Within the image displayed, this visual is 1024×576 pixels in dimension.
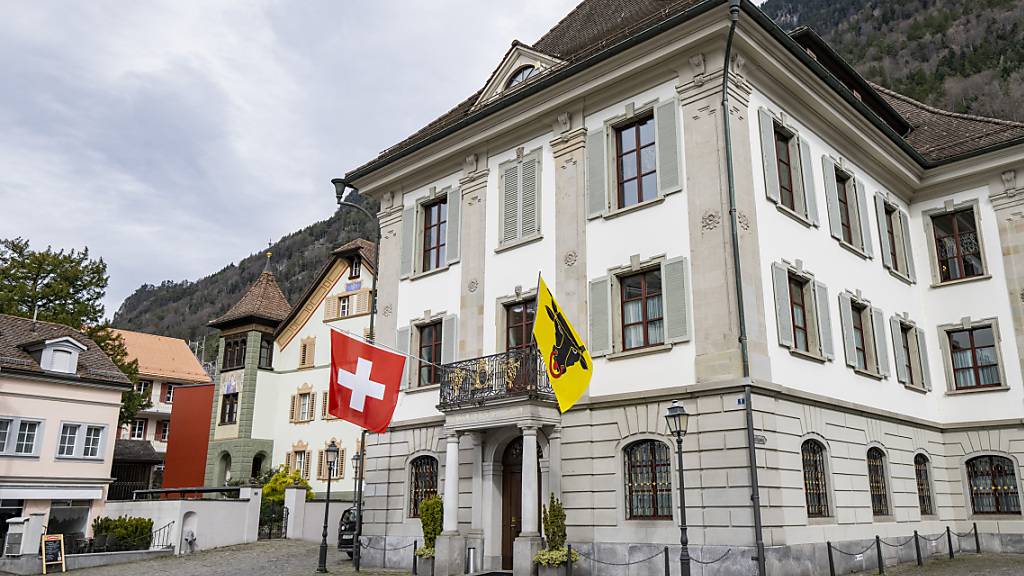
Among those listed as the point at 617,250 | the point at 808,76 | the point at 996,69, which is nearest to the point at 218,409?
the point at 617,250

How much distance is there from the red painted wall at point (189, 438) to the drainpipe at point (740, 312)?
37.3 m

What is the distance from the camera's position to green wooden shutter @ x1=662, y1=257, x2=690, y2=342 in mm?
17219

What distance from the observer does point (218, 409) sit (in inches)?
1805

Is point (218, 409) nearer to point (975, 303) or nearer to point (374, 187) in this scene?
point (374, 187)

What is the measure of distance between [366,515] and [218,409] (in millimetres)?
25661

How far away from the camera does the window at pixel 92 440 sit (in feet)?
111

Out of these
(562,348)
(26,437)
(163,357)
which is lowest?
(26,437)

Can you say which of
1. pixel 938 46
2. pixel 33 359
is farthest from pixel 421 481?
pixel 938 46

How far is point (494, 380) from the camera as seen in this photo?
19.7 meters

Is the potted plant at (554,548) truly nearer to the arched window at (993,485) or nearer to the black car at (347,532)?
the black car at (347,532)

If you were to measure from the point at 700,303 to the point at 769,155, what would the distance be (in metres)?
4.08

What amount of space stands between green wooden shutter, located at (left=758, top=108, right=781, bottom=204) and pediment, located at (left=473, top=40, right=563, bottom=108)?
19.7ft

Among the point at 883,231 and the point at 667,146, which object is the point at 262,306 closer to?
the point at 667,146

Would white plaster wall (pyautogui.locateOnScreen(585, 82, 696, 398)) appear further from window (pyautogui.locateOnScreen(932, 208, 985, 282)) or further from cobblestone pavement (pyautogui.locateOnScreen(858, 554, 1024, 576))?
window (pyautogui.locateOnScreen(932, 208, 985, 282))
